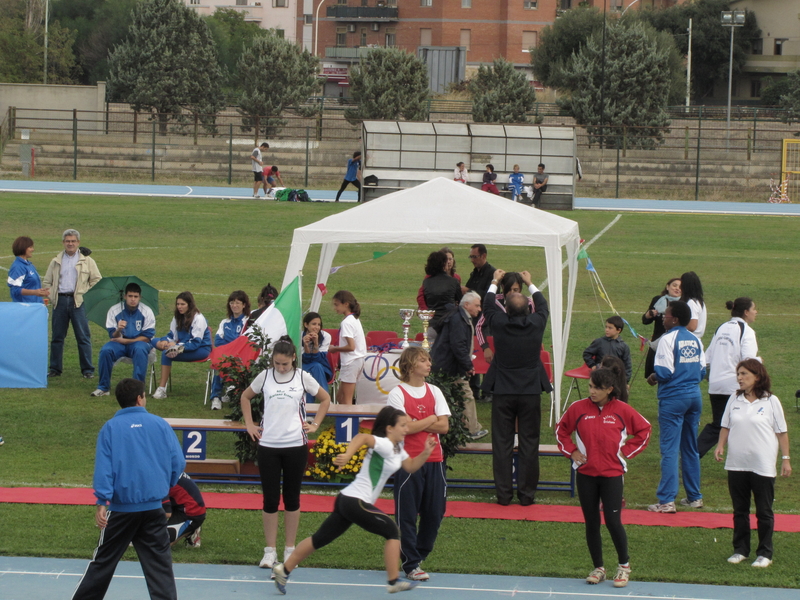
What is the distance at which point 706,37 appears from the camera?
275 ft

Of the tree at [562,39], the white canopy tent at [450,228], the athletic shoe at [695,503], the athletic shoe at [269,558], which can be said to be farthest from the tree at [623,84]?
the athletic shoe at [269,558]

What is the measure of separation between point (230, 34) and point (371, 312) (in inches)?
3183

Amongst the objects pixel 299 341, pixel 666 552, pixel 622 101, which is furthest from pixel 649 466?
pixel 622 101

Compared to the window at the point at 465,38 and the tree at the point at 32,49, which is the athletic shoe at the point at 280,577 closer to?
the tree at the point at 32,49

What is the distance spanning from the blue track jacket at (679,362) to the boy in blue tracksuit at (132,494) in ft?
14.5

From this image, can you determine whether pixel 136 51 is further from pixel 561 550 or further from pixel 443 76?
pixel 561 550

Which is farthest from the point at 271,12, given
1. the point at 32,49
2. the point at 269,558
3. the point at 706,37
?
the point at 269,558

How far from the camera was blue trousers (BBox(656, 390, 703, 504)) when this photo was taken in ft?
28.8

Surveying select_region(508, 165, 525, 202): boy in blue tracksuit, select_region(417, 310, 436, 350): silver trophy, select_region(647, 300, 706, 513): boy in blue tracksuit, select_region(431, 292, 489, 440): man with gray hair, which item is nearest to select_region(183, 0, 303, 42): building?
select_region(508, 165, 525, 202): boy in blue tracksuit

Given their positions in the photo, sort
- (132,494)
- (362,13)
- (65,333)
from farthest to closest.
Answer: (362,13)
(65,333)
(132,494)

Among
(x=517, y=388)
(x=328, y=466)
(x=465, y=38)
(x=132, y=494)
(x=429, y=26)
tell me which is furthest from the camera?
(x=429, y=26)

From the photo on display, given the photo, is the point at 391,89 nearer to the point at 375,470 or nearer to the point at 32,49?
the point at 32,49

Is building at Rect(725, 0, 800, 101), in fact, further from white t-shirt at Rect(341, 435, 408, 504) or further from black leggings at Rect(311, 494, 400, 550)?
black leggings at Rect(311, 494, 400, 550)

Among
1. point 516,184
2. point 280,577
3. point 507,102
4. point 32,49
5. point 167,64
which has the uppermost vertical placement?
point 32,49
